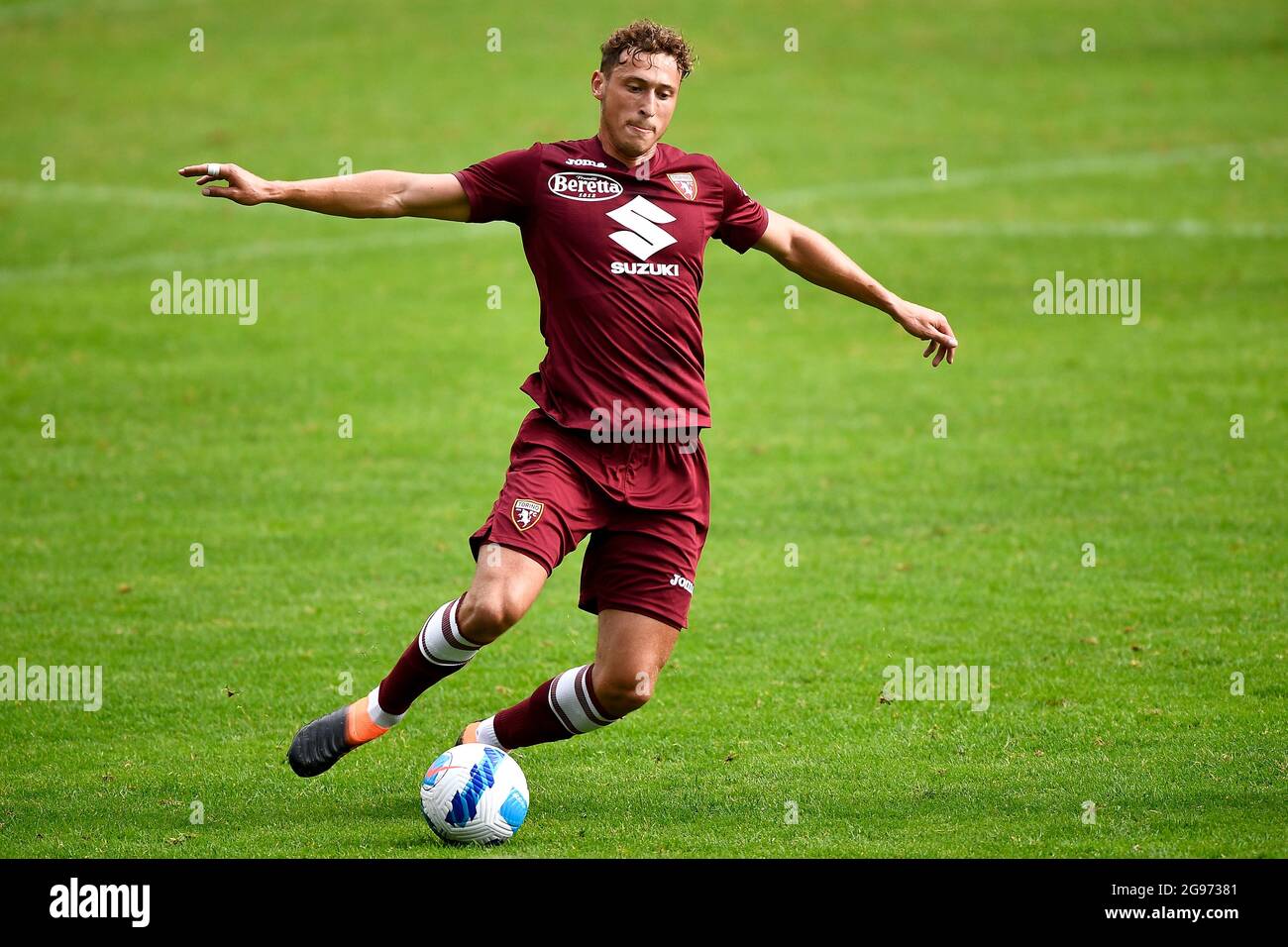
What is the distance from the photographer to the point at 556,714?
278 inches

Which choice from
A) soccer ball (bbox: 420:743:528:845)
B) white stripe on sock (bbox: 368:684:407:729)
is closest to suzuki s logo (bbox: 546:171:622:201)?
white stripe on sock (bbox: 368:684:407:729)

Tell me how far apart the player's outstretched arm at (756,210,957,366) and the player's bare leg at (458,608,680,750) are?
1824 mm

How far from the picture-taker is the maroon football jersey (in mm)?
6832

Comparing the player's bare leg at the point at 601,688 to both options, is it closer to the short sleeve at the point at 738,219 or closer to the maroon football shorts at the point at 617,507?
the maroon football shorts at the point at 617,507

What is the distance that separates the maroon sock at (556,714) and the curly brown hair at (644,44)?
8.60ft

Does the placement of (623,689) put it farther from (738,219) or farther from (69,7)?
(69,7)

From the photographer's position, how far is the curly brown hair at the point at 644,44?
22.5 ft

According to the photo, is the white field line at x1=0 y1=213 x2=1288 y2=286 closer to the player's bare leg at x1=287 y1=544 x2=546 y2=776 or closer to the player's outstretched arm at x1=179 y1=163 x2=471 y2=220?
the player's outstretched arm at x1=179 y1=163 x2=471 y2=220

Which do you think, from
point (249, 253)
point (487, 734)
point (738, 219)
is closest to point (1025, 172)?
point (249, 253)

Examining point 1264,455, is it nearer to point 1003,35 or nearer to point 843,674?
point 843,674

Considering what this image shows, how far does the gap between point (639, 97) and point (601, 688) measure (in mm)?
2513

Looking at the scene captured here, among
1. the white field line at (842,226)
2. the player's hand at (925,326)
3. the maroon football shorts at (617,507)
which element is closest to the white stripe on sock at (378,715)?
the maroon football shorts at (617,507)

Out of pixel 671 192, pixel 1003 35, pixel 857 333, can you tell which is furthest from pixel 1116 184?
pixel 671 192

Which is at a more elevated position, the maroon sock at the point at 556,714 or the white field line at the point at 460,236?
the white field line at the point at 460,236
